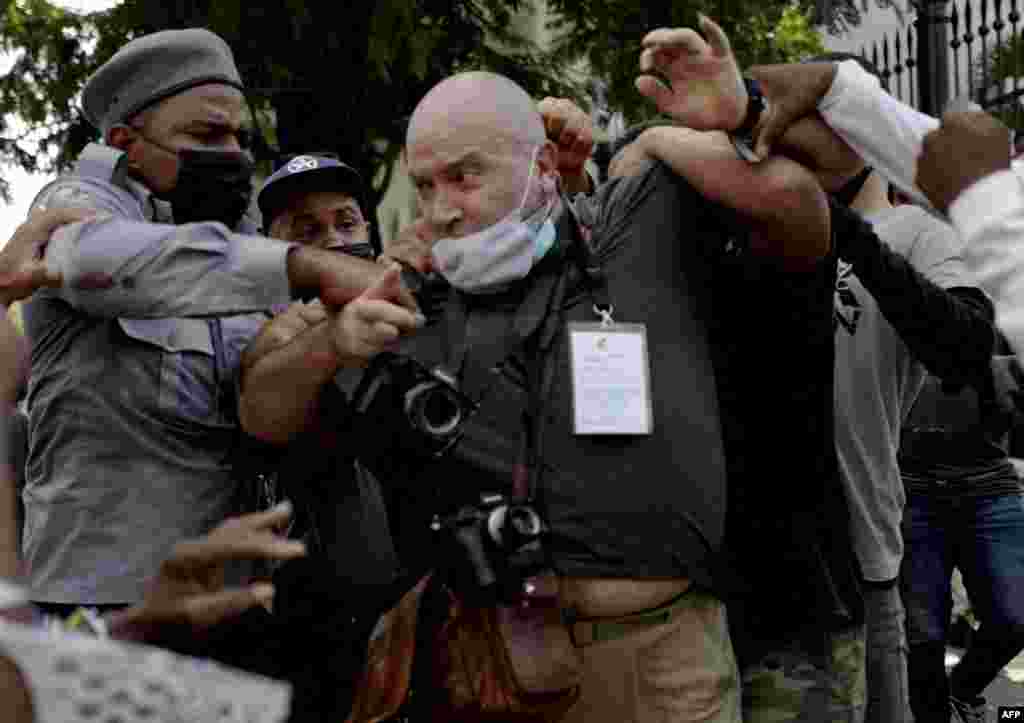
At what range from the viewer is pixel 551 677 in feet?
9.34

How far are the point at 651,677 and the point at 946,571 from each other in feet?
9.71

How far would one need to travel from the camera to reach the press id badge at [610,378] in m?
2.99

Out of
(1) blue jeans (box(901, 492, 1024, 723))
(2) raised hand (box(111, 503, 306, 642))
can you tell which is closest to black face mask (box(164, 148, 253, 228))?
(2) raised hand (box(111, 503, 306, 642))

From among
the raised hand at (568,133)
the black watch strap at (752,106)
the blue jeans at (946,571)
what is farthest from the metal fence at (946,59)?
the black watch strap at (752,106)

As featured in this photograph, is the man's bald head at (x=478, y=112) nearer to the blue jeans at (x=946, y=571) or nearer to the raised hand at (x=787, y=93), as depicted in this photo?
the raised hand at (x=787, y=93)

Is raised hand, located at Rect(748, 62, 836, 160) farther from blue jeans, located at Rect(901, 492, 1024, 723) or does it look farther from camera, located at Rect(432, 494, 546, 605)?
blue jeans, located at Rect(901, 492, 1024, 723)

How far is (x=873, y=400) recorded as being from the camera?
13.0 feet

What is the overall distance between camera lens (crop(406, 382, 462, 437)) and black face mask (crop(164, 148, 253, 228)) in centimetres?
86

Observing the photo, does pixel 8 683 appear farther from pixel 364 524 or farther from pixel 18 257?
pixel 364 524

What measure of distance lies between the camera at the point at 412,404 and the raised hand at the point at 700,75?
2.13 ft

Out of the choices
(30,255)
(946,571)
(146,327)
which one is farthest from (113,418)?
(946,571)

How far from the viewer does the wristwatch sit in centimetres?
298

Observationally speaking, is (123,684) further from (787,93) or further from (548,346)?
(787,93)

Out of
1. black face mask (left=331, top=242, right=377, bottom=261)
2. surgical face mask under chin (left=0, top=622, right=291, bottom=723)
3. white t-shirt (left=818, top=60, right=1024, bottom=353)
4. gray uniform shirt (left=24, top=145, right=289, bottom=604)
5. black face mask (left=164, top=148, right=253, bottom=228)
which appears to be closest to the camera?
surgical face mask under chin (left=0, top=622, right=291, bottom=723)
